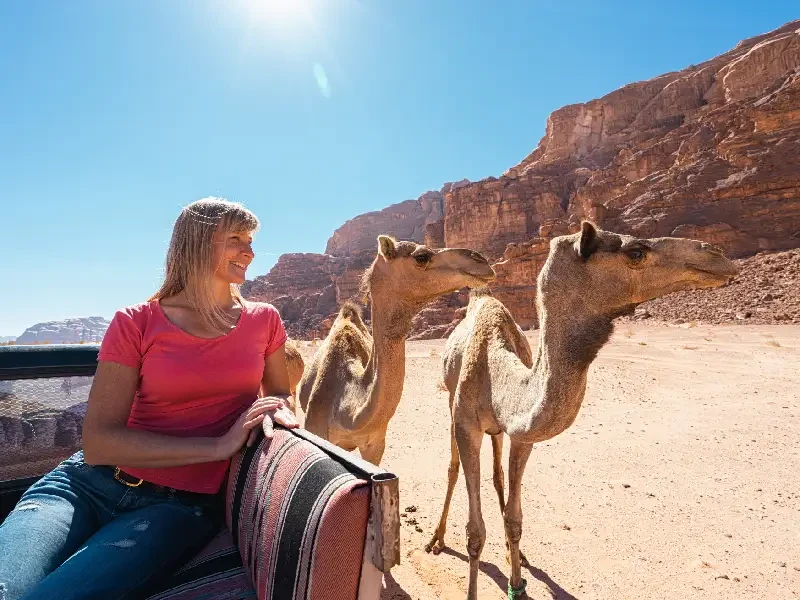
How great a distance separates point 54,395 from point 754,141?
189ft

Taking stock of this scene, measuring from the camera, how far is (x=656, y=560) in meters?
4.13

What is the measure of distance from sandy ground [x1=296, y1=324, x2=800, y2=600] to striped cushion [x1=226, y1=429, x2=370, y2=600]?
2594mm

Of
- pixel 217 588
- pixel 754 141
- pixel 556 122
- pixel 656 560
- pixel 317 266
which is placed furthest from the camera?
pixel 317 266

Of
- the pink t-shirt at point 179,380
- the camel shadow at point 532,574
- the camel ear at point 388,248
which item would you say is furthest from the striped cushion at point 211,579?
the camel shadow at point 532,574

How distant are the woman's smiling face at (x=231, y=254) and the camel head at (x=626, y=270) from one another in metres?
1.82

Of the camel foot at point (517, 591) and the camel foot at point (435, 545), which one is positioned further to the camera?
the camel foot at point (435, 545)

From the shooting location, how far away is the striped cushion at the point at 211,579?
176cm

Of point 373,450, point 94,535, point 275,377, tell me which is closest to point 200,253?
point 275,377

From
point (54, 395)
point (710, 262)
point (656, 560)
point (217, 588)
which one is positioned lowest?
point (656, 560)

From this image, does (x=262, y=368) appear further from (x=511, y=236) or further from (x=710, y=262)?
(x=511, y=236)

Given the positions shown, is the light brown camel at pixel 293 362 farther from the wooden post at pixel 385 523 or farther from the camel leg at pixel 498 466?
the wooden post at pixel 385 523

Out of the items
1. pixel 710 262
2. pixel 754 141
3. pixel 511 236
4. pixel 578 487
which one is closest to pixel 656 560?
pixel 578 487

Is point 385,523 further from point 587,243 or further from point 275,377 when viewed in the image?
point 587,243

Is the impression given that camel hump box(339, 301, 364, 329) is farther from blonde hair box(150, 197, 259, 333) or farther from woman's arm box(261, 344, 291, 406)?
blonde hair box(150, 197, 259, 333)
